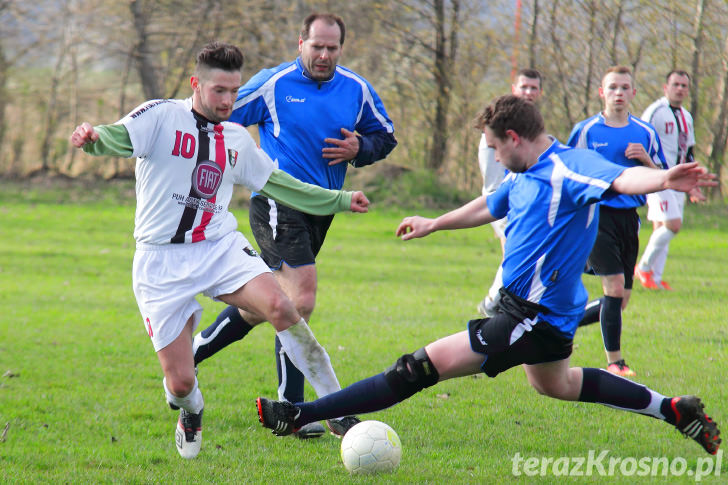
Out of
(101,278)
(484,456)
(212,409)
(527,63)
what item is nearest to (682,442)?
(484,456)

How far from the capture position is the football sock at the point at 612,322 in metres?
6.12

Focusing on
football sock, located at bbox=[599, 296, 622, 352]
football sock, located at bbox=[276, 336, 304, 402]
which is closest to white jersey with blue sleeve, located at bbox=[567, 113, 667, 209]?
football sock, located at bbox=[599, 296, 622, 352]

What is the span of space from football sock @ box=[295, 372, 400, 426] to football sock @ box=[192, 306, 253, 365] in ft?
4.28

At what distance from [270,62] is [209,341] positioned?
1648 centimetres

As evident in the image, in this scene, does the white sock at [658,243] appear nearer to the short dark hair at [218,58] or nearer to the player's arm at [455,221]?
the player's arm at [455,221]

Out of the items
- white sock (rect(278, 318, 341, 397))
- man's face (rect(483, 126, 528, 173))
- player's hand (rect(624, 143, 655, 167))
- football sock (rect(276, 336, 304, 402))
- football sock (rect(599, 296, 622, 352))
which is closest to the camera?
man's face (rect(483, 126, 528, 173))

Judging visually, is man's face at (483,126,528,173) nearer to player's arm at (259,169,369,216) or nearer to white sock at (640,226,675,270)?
player's arm at (259,169,369,216)

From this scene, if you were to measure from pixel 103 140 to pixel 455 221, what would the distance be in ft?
6.01

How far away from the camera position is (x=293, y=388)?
509 centimetres

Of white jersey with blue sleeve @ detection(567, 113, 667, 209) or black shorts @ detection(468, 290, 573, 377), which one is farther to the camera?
white jersey with blue sleeve @ detection(567, 113, 667, 209)

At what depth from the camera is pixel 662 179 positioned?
3.31m

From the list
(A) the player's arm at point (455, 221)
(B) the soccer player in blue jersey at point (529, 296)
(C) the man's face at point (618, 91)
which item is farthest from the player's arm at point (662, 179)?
(C) the man's face at point (618, 91)

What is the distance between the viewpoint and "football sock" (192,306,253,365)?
17.6 feet

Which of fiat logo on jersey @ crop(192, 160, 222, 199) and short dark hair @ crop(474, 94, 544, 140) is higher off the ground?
short dark hair @ crop(474, 94, 544, 140)
